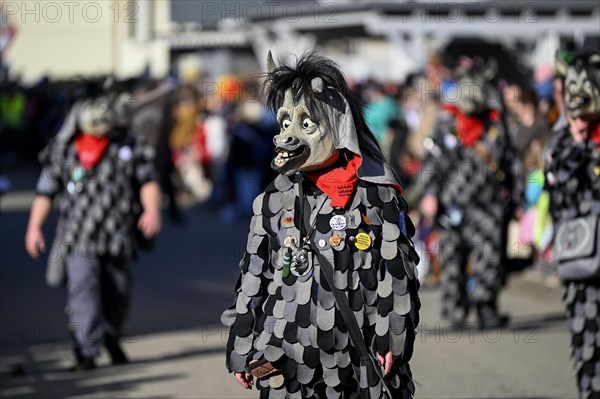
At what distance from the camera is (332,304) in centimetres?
539

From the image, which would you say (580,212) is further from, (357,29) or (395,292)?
(357,29)

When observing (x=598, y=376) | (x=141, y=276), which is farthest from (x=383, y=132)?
(x=598, y=376)

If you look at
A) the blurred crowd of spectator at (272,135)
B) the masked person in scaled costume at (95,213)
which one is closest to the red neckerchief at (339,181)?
the blurred crowd of spectator at (272,135)

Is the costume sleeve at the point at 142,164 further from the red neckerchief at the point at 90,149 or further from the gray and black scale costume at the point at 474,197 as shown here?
the gray and black scale costume at the point at 474,197

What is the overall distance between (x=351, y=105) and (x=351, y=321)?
3.02 ft

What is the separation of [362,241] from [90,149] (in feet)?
13.9

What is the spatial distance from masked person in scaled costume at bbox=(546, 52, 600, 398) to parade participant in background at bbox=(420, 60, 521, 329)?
2871 mm

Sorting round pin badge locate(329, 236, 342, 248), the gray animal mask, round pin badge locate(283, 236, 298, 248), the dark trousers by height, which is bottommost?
the dark trousers

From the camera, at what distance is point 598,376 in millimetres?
7164

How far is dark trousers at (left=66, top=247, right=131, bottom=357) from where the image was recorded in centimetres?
912

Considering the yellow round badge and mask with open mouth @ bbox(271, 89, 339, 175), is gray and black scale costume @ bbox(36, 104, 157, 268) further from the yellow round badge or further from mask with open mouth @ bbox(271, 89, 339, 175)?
the yellow round badge

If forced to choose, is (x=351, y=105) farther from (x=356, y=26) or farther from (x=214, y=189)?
(x=356, y=26)

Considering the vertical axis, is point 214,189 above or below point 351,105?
below

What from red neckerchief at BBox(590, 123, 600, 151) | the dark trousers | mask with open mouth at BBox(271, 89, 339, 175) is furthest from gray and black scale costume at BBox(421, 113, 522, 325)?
mask with open mouth at BBox(271, 89, 339, 175)
